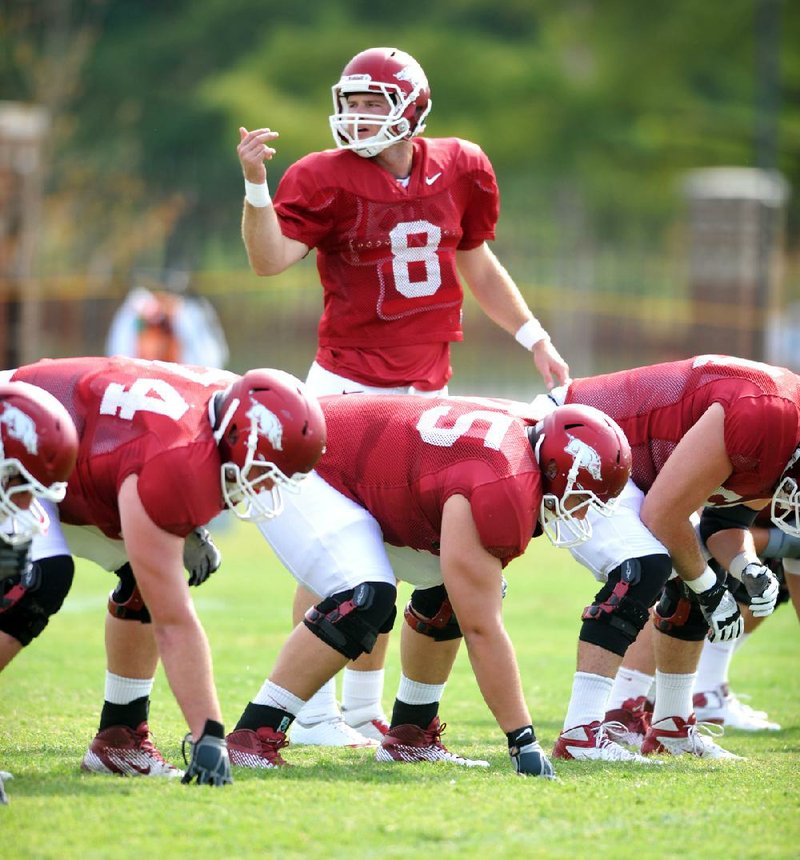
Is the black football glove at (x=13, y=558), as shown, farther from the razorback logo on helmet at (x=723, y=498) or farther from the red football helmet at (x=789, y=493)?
the red football helmet at (x=789, y=493)

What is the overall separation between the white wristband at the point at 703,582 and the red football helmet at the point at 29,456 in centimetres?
204

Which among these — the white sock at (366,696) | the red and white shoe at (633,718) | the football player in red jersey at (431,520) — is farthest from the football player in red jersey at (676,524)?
the white sock at (366,696)

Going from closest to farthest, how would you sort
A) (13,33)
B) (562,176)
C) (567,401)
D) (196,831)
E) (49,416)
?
(196,831) < (49,416) < (567,401) < (13,33) < (562,176)

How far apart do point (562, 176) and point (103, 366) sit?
2068 centimetres

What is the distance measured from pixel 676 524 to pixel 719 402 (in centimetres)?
40

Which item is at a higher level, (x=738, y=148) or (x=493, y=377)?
(x=738, y=148)

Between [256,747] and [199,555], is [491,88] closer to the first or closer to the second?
[199,555]

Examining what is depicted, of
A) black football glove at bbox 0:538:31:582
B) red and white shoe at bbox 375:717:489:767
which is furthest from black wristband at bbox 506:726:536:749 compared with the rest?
black football glove at bbox 0:538:31:582

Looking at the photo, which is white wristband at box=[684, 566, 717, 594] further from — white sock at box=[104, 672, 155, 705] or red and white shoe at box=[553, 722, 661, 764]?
white sock at box=[104, 672, 155, 705]

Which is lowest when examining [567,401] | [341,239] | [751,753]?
[751,753]

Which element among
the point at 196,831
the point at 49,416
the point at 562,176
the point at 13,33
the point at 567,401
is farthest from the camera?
the point at 562,176

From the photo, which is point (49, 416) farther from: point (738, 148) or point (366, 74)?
point (738, 148)

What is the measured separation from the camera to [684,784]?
4305 mm

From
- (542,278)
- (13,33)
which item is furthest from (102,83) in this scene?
(542,278)
